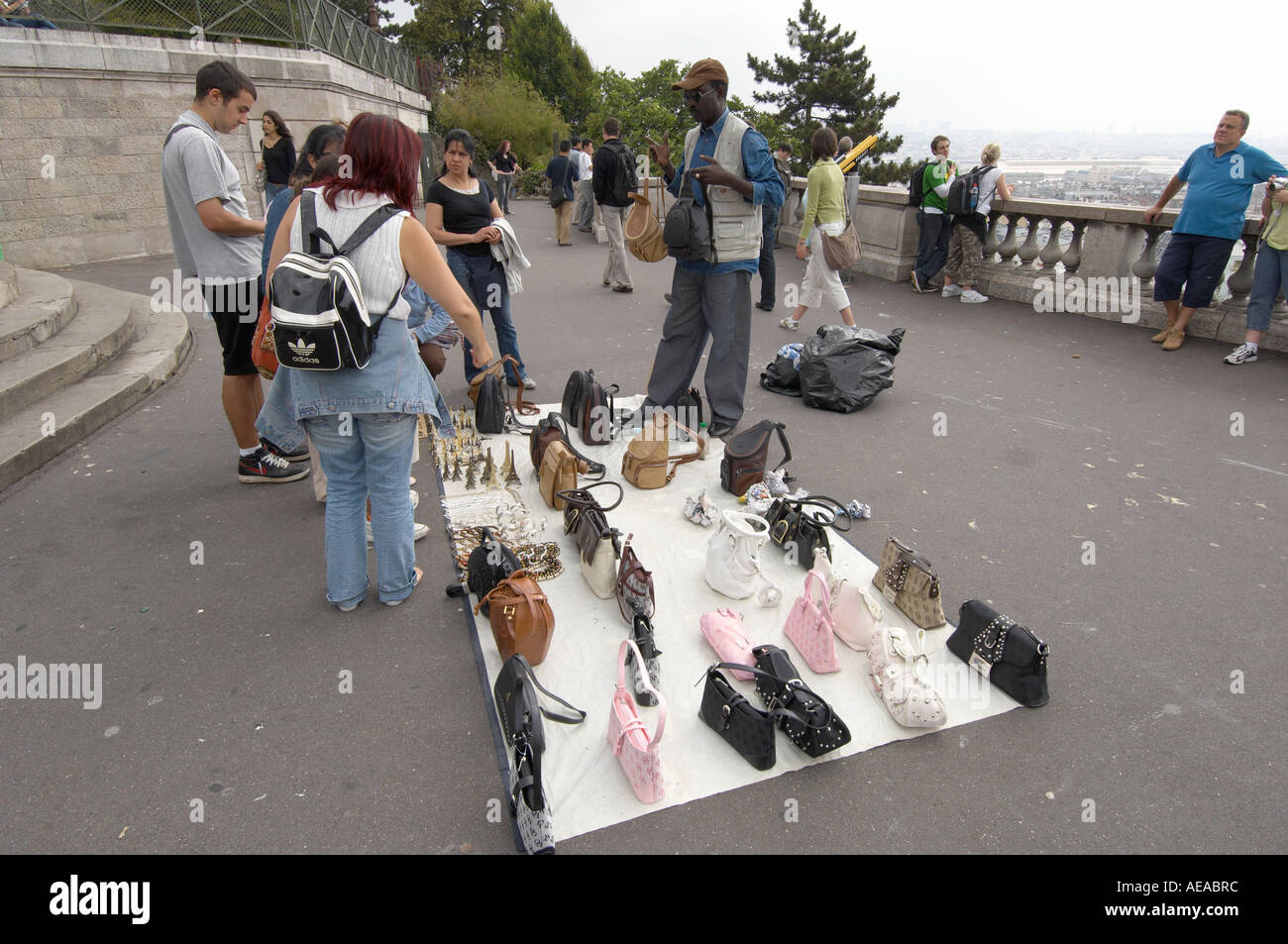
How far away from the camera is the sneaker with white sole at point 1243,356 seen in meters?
6.77

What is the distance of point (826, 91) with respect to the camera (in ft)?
145

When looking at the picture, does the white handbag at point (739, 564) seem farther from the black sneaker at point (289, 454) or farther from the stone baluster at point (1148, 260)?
the stone baluster at point (1148, 260)

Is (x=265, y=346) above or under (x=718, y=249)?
under

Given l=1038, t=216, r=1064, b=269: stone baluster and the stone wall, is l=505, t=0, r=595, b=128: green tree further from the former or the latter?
l=1038, t=216, r=1064, b=269: stone baluster

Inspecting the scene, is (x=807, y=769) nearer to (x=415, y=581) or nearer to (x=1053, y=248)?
(x=415, y=581)

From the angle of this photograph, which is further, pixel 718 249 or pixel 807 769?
pixel 718 249

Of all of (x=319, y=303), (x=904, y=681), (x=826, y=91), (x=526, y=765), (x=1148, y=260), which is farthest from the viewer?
(x=826, y=91)

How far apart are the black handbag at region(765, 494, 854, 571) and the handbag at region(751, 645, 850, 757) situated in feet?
3.39

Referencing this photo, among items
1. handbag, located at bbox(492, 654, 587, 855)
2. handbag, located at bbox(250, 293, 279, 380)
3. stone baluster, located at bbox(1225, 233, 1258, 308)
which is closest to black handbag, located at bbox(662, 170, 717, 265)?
handbag, located at bbox(250, 293, 279, 380)

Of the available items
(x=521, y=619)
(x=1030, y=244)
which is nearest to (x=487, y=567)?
(x=521, y=619)

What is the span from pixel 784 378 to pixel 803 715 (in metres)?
4.23

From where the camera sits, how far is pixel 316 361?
279 centimetres

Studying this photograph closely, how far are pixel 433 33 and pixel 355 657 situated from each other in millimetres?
60843
